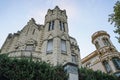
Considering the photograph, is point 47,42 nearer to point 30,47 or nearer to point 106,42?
point 30,47

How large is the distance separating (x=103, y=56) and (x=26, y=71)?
20958 millimetres

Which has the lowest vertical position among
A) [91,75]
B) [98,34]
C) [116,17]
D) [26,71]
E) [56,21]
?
[26,71]

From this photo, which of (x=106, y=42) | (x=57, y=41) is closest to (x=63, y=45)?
(x=57, y=41)

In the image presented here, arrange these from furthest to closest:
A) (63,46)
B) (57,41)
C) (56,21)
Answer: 1. (56,21)
2. (63,46)
3. (57,41)

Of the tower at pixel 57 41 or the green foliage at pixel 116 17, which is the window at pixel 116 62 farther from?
the green foliage at pixel 116 17

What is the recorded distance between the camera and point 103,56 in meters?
29.2

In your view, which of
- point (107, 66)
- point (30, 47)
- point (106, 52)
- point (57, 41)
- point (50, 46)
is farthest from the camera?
point (106, 52)

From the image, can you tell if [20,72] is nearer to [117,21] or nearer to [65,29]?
[117,21]

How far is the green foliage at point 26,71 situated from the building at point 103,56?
15.9 m

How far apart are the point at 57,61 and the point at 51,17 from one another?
32.9 ft

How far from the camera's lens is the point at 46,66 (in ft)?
40.5

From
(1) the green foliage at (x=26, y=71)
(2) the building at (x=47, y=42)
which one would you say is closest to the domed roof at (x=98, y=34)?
(2) the building at (x=47, y=42)

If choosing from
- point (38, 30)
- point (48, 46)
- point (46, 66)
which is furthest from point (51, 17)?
point (46, 66)

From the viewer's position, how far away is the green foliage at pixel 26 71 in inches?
413
